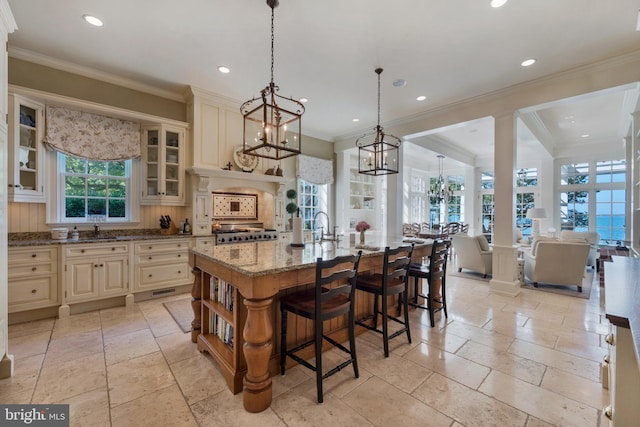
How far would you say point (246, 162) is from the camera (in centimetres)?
488

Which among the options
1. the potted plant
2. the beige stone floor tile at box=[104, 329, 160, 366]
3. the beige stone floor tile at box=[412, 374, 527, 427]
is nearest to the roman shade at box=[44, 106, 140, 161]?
the beige stone floor tile at box=[104, 329, 160, 366]

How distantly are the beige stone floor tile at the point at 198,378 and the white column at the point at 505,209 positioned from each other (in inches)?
162

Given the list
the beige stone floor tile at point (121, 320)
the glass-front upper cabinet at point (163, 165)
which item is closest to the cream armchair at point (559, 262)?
the beige stone floor tile at point (121, 320)

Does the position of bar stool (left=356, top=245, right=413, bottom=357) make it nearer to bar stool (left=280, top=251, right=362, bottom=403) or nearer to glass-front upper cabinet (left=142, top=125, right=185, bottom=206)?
bar stool (left=280, top=251, right=362, bottom=403)

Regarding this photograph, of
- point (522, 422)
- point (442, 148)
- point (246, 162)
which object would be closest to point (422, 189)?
point (442, 148)

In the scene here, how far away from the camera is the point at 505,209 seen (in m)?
4.21

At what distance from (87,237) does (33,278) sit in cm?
68

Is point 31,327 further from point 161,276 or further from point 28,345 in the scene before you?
point 161,276

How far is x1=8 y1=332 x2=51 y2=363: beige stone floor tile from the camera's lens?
244 centimetres

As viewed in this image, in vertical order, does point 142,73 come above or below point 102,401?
above

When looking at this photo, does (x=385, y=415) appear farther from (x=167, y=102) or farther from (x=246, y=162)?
(x=167, y=102)

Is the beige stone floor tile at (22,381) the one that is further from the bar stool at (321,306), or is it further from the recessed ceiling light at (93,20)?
the recessed ceiling light at (93,20)

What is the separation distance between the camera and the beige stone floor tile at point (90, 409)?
167 centimetres

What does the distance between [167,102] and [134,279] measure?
271 cm
